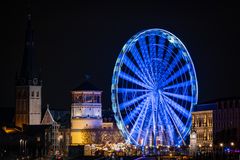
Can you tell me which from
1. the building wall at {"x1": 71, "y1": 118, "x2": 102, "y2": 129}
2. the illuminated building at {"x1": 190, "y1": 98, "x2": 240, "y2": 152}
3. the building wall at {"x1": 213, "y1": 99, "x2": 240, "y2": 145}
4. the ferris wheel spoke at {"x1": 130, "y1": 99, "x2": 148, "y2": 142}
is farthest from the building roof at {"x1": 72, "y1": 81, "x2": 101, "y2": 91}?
the ferris wheel spoke at {"x1": 130, "y1": 99, "x2": 148, "y2": 142}

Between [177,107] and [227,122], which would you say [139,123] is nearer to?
[177,107]

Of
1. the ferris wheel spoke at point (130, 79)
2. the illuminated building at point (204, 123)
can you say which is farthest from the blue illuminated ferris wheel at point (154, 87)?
the illuminated building at point (204, 123)

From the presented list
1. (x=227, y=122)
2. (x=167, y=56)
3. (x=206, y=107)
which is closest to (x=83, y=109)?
(x=206, y=107)

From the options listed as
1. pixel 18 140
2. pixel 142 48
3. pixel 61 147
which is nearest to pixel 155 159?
pixel 142 48

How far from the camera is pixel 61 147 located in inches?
7023

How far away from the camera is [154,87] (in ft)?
404

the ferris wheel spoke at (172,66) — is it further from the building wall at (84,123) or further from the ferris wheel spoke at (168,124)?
the building wall at (84,123)

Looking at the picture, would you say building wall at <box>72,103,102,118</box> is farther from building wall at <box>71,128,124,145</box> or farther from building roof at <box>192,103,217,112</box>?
building roof at <box>192,103,217,112</box>

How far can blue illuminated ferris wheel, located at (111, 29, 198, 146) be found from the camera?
406ft

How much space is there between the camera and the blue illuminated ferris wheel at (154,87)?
12369 cm

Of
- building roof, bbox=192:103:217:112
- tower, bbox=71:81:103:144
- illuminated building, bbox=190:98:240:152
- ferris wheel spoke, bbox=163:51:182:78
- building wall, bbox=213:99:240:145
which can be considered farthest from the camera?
tower, bbox=71:81:103:144

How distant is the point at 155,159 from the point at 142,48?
12304 millimetres

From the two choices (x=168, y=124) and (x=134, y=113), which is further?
(x=134, y=113)

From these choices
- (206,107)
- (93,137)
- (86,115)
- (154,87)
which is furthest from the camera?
(86,115)
